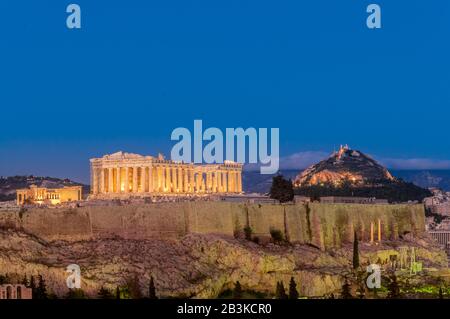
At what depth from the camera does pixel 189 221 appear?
53156 mm

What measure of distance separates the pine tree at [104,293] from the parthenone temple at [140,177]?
27.7m

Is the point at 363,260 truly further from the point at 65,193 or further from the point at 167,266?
the point at 65,193

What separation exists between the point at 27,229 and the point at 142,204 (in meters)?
5.81

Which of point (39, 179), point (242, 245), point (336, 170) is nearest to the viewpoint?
point (242, 245)

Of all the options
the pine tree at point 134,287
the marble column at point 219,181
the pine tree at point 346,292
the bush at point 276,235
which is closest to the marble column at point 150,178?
the marble column at point 219,181

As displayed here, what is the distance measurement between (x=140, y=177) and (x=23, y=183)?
17269 millimetres

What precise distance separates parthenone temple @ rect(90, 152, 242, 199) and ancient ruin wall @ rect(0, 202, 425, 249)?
46.4 feet

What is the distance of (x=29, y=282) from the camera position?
4528 cm

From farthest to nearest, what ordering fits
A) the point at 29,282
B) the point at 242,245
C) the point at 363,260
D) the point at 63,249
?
the point at 363,260 < the point at 242,245 < the point at 63,249 < the point at 29,282

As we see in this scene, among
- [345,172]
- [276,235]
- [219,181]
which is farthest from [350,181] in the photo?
[276,235]

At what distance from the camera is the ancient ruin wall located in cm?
4988

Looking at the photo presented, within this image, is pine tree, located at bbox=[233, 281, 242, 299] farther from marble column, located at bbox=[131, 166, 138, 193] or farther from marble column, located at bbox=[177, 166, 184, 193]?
marble column, located at bbox=[177, 166, 184, 193]

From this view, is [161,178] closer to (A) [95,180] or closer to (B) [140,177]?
(B) [140,177]
